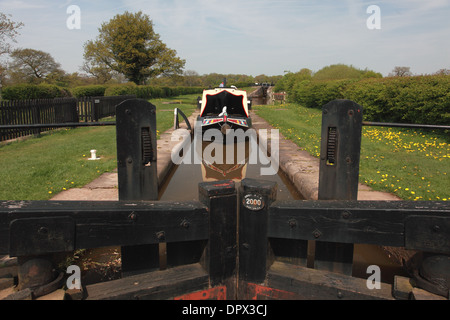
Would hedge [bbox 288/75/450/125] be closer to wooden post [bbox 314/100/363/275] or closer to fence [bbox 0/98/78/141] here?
wooden post [bbox 314/100/363/275]

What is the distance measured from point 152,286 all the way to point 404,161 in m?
6.62

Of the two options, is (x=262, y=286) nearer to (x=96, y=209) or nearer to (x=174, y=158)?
(x=96, y=209)

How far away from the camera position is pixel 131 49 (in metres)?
40.7

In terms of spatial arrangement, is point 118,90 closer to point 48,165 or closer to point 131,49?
point 131,49

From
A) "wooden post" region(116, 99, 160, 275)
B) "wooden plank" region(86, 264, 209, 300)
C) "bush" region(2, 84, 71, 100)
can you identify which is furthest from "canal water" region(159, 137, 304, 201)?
"bush" region(2, 84, 71, 100)

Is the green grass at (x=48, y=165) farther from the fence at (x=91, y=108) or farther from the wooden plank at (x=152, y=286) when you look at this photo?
the fence at (x=91, y=108)

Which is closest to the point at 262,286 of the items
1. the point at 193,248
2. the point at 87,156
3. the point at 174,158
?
the point at 193,248

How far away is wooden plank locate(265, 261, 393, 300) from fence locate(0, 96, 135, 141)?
648 centimetres

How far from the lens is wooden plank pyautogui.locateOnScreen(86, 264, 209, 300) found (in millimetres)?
2209

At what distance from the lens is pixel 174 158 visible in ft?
26.9

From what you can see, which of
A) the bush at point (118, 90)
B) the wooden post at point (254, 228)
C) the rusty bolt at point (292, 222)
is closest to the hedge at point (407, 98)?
the rusty bolt at point (292, 222)

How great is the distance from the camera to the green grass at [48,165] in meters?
5.14

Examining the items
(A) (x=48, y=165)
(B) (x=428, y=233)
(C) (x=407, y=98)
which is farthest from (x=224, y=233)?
(C) (x=407, y=98)

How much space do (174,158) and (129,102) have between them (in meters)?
5.89
